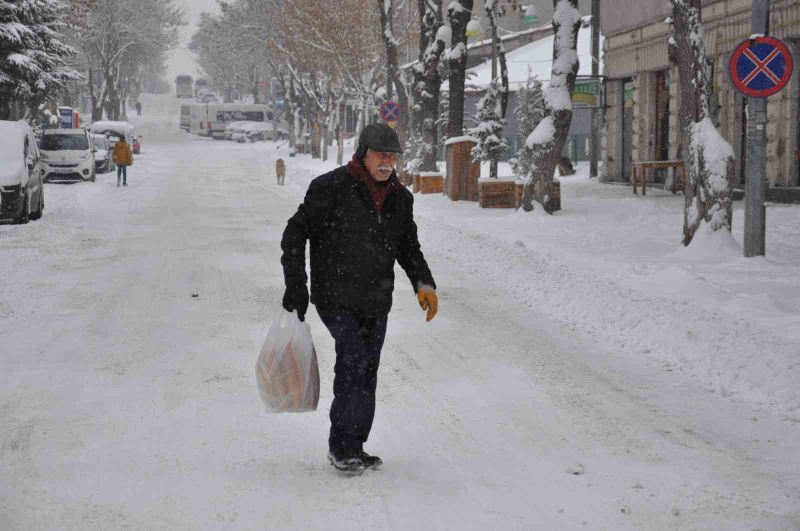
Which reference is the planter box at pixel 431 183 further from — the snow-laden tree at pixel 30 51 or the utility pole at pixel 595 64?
the snow-laden tree at pixel 30 51

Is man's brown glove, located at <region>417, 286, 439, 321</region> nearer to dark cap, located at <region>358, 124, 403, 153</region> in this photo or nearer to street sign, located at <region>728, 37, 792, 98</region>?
dark cap, located at <region>358, 124, 403, 153</region>

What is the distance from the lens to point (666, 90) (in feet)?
99.5

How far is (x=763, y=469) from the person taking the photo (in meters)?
5.61

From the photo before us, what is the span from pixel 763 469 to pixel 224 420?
311 centimetres

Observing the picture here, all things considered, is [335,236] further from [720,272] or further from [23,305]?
[720,272]

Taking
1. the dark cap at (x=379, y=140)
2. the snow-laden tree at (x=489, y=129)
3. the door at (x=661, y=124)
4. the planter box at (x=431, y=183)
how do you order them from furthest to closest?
1. the door at (x=661, y=124)
2. the snow-laden tree at (x=489, y=129)
3. the planter box at (x=431, y=183)
4. the dark cap at (x=379, y=140)

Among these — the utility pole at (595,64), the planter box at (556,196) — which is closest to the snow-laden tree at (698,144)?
the planter box at (556,196)

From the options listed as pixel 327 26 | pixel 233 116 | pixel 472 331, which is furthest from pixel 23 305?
Result: pixel 233 116

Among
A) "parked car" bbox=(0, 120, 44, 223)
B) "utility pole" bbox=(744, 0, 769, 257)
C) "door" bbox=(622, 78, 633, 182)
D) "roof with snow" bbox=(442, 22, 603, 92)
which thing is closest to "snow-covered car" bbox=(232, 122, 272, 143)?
"roof with snow" bbox=(442, 22, 603, 92)

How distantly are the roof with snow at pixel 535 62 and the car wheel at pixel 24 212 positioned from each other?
2481 centimetres

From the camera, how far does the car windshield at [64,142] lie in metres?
35.8

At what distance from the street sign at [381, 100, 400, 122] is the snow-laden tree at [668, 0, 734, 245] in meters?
18.7

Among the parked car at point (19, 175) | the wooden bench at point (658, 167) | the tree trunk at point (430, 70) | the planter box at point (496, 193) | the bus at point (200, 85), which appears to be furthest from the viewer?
the bus at point (200, 85)

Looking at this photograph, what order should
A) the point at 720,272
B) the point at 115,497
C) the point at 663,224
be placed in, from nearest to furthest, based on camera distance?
the point at 115,497, the point at 720,272, the point at 663,224
